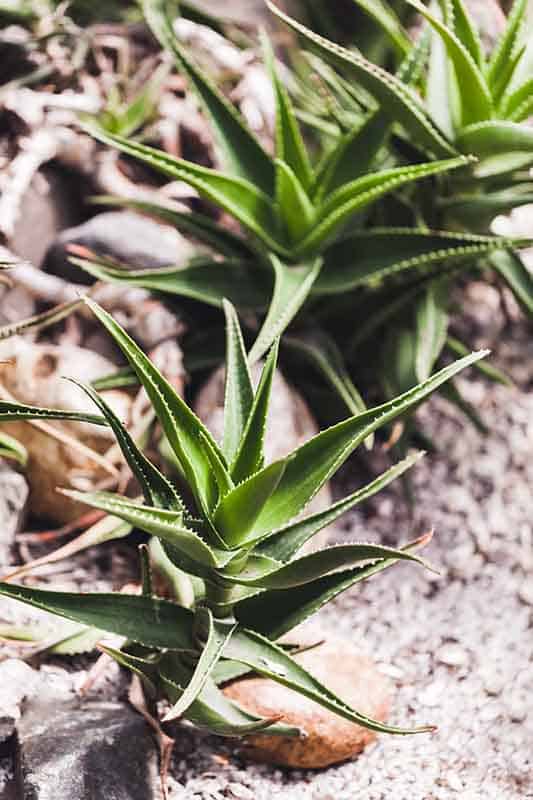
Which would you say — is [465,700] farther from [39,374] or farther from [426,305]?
[39,374]

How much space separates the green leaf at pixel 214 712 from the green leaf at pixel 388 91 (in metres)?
0.78

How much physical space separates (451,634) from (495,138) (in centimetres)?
73

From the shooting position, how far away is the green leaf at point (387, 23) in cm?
129

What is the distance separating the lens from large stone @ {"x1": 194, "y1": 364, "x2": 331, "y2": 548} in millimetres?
1421

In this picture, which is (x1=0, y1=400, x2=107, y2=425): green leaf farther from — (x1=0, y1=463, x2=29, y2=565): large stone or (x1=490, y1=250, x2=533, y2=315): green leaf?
(x1=490, y1=250, x2=533, y2=315): green leaf

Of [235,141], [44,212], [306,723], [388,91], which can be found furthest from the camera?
[44,212]

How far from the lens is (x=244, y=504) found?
93 centimetres

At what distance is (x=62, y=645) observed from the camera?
115cm

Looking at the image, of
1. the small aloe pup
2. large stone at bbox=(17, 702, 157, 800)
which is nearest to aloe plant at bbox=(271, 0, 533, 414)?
the small aloe pup

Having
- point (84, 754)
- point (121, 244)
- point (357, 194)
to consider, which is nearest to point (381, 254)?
point (357, 194)

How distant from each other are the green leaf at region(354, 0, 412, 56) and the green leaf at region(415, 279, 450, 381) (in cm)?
35

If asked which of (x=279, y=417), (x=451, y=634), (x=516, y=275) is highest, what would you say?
(x=516, y=275)

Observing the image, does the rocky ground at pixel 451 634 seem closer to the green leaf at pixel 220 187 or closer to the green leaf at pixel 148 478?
the green leaf at pixel 148 478

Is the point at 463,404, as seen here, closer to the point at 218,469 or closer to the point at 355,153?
the point at 355,153
